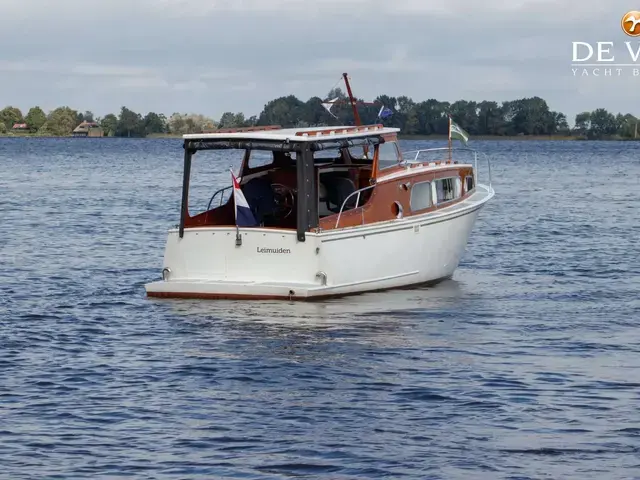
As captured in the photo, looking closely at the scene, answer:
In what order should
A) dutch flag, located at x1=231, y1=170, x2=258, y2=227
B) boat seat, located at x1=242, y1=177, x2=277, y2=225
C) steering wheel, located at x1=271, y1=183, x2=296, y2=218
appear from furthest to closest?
boat seat, located at x1=242, y1=177, x2=277, y2=225 → steering wheel, located at x1=271, y1=183, x2=296, y2=218 → dutch flag, located at x1=231, y1=170, x2=258, y2=227

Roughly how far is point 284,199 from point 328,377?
702cm

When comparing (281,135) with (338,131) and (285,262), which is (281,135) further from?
(285,262)

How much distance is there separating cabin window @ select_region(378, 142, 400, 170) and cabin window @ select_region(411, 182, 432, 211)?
63 centimetres

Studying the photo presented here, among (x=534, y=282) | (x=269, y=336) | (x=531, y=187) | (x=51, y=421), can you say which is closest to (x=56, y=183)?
(x=531, y=187)

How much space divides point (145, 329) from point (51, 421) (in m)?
5.76

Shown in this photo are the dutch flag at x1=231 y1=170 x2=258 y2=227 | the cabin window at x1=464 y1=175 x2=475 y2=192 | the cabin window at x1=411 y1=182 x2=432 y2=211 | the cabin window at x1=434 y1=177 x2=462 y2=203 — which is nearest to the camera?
the dutch flag at x1=231 y1=170 x2=258 y2=227

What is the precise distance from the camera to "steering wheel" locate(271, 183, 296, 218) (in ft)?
75.6

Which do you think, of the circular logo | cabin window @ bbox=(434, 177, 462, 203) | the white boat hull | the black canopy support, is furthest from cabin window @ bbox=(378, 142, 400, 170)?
the circular logo

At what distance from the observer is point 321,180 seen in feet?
78.2

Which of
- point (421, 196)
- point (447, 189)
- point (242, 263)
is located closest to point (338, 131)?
point (421, 196)

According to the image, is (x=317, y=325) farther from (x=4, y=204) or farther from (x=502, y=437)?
(x=4, y=204)

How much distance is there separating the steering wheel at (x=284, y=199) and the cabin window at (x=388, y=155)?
1805mm

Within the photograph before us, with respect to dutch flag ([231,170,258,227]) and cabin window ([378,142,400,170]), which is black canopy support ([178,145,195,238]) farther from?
cabin window ([378,142,400,170])

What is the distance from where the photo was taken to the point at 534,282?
26.0 metres
